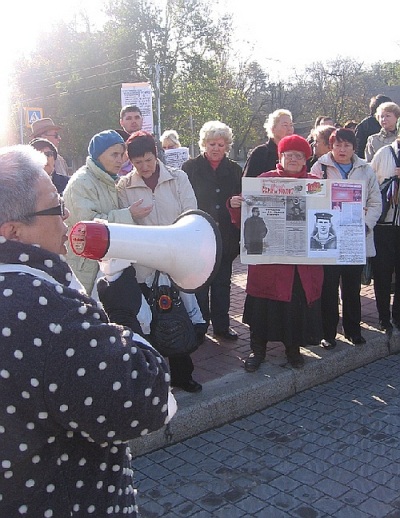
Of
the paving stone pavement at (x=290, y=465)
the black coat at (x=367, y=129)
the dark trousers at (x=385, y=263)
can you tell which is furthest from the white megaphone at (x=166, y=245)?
the black coat at (x=367, y=129)

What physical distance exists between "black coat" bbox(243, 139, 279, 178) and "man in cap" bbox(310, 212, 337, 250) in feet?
2.97

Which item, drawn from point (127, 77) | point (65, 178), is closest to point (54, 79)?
point (127, 77)

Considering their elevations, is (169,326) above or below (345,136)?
below

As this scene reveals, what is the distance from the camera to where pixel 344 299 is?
538 cm

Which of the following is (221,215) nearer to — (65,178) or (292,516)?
(65,178)

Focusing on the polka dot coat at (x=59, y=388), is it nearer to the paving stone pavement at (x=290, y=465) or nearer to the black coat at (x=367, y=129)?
the paving stone pavement at (x=290, y=465)

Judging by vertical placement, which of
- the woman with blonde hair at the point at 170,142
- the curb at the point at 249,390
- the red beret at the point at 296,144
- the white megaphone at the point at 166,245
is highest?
the woman with blonde hair at the point at 170,142

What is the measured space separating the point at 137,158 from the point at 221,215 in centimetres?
149

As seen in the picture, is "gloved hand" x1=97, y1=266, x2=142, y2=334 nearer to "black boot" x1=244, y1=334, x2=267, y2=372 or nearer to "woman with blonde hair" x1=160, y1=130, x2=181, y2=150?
"black boot" x1=244, y1=334, x2=267, y2=372

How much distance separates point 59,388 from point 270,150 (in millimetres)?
4549

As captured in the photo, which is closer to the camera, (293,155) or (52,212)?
(52,212)

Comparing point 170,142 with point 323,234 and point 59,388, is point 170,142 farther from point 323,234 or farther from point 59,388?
point 59,388

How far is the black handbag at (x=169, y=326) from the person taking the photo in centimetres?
350

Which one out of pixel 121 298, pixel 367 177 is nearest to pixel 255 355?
pixel 367 177
